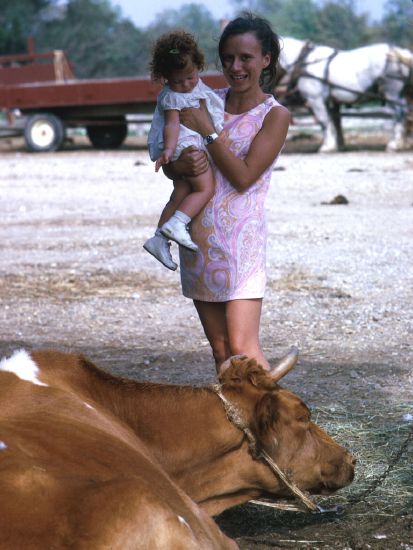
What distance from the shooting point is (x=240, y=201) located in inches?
175

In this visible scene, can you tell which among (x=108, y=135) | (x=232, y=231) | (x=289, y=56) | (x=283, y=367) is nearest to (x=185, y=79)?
(x=232, y=231)

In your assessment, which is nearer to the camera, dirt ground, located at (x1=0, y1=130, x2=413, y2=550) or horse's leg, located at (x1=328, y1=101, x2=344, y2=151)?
dirt ground, located at (x1=0, y1=130, x2=413, y2=550)

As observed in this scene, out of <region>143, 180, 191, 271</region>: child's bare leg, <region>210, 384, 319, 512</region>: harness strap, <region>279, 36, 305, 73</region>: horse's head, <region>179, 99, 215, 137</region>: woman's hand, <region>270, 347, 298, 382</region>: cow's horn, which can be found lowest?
<region>279, 36, 305, 73</region>: horse's head

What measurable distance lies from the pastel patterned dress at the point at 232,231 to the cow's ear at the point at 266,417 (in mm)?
899

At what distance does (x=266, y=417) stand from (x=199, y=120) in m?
1.31

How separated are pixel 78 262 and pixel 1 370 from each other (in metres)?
6.42

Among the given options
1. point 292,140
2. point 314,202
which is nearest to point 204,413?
point 314,202

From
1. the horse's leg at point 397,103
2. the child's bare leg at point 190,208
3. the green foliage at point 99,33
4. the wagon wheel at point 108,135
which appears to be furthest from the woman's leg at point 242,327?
the green foliage at point 99,33

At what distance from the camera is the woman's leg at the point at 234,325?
4.42m

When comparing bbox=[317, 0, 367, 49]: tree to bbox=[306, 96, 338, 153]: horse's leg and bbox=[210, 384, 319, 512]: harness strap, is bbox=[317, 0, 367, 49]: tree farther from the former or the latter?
bbox=[210, 384, 319, 512]: harness strap

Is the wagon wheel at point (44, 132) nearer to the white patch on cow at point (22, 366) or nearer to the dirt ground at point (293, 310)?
the dirt ground at point (293, 310)

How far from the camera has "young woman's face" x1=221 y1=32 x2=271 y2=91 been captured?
4395mm

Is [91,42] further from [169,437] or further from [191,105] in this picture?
[169,437]

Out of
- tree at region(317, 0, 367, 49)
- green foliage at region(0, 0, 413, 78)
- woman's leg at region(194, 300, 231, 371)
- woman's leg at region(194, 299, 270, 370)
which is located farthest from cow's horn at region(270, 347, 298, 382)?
tree at region(317, 0, 367, 49)
